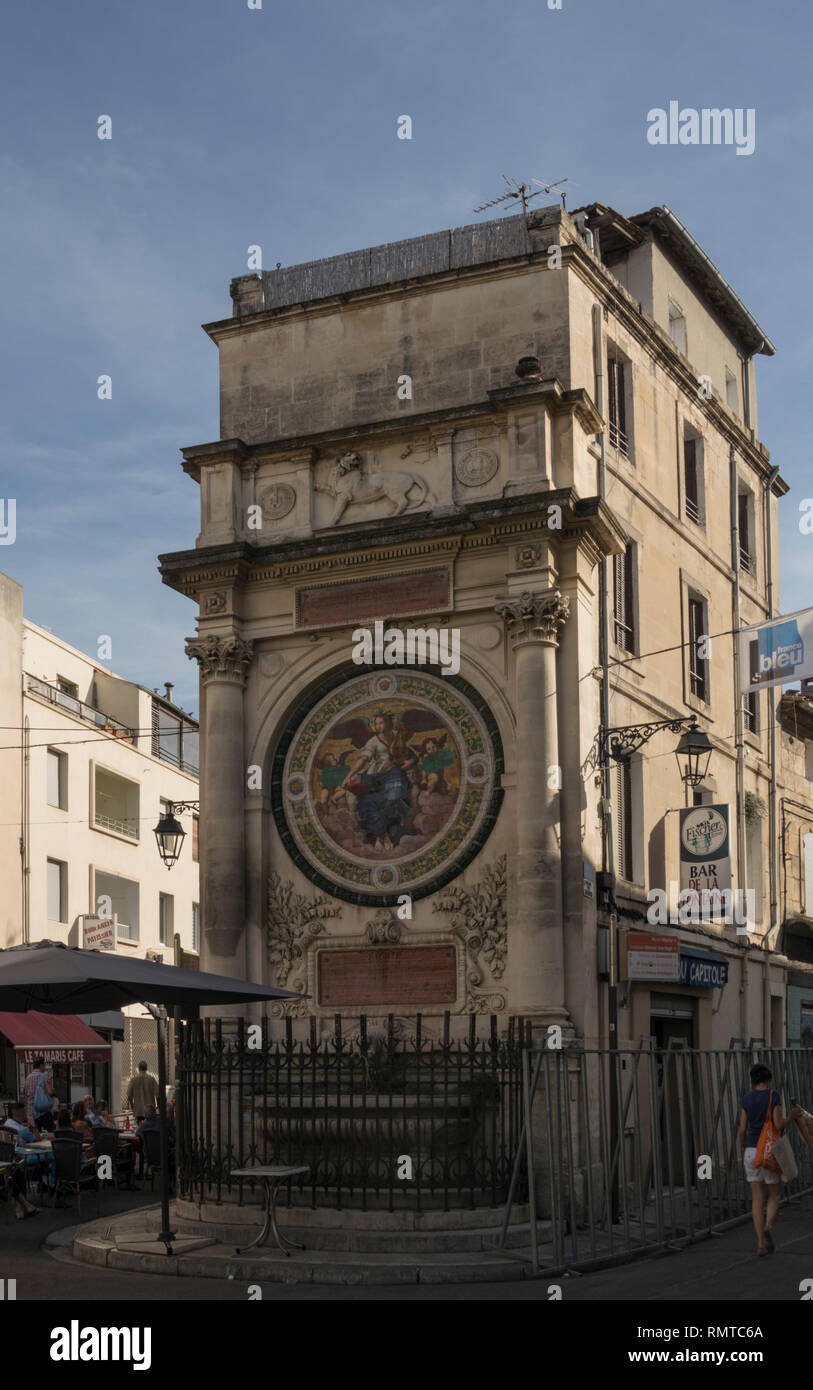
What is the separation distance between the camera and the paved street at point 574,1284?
1240 centimetres

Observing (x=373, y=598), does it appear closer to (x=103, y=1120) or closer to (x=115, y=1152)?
(x=115, y=1152)

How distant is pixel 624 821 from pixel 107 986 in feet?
26.4

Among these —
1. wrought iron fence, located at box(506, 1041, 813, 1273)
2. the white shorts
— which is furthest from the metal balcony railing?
the white shorts

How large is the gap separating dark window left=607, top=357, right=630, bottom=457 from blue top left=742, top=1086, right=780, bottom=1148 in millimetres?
10558

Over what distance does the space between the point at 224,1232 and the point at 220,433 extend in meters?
10.8

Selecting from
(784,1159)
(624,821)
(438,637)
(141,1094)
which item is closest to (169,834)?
(438,637)

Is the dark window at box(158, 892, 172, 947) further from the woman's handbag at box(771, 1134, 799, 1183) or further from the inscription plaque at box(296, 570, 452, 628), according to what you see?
the woman's handbag at box(771, 1134, 799, 1183)

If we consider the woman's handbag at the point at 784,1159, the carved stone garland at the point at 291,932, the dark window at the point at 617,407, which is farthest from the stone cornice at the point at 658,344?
the woman's handbag at the point at 784,1159

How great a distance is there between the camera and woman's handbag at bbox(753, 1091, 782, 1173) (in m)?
13.9

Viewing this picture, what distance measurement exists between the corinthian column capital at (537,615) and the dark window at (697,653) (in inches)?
248

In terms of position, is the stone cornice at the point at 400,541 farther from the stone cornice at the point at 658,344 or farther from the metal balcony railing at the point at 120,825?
the metal balcony railing at the point at 120,825

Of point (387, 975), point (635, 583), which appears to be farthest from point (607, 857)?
point (635, 583)
